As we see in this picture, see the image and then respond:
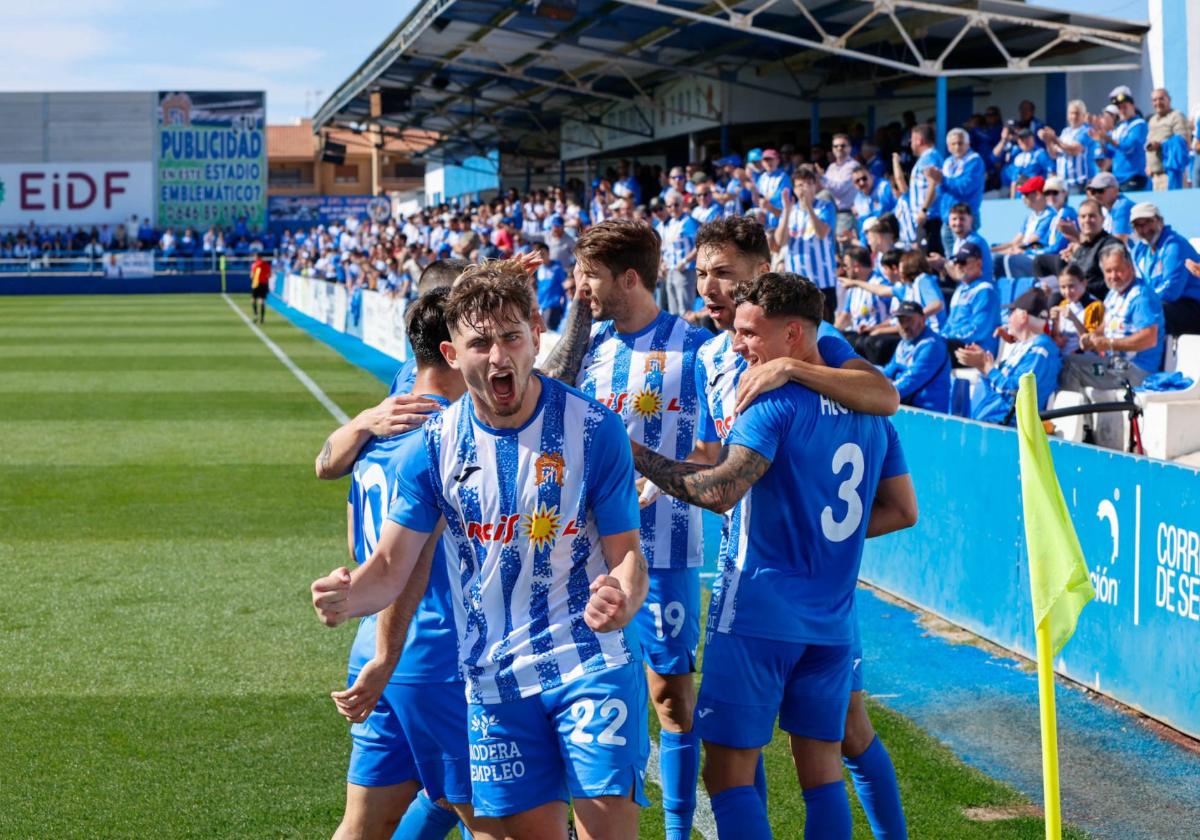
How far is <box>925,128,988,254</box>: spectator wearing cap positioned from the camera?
16.2 meters

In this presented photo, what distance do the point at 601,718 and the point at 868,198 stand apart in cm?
1598

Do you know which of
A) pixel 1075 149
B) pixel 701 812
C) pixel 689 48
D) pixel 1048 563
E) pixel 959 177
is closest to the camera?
pixel 1048 563

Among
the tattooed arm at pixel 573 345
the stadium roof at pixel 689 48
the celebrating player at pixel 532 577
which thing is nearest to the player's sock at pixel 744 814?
the celebrating player at pixel 532 577

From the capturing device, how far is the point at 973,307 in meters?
11.9

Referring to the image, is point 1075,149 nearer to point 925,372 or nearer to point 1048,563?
point 925,372

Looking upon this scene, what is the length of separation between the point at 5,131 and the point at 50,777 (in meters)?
73.6

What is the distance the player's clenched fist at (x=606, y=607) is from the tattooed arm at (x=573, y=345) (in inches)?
67.3

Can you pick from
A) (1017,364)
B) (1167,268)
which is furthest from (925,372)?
(1167,268)

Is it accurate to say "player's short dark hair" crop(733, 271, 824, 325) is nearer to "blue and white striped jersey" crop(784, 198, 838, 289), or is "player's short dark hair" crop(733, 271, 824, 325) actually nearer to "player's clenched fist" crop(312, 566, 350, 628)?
"player's clenched fist" crop(312, 566, 350, 628)

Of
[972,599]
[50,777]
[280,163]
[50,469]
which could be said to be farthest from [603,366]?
[280,163]

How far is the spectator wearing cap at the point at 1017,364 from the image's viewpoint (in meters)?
9.99

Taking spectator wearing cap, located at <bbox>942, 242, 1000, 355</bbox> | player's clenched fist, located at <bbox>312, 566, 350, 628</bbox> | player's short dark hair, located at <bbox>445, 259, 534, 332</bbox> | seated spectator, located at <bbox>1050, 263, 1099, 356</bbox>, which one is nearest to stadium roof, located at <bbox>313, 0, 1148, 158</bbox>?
spectator wearing cap, located at <bbox>942, 242, 1000, 355</bbox>

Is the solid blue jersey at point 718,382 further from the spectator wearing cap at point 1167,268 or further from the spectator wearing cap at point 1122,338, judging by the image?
the spectator wearing cap at point 1167,268

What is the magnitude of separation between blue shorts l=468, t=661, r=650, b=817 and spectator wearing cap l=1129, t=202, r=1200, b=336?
8.83 metres
